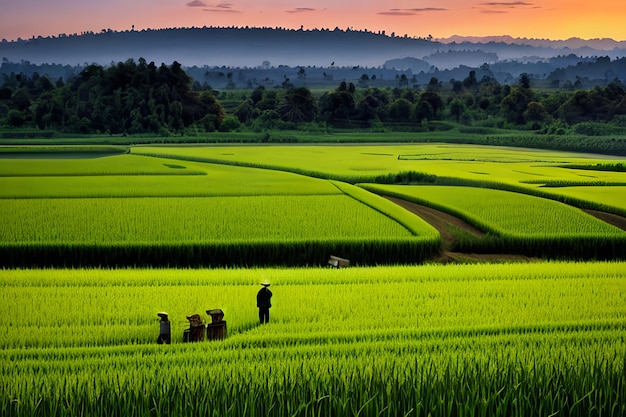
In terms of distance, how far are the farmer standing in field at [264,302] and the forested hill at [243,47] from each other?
6.48 meters

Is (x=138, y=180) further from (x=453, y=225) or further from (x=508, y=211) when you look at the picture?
(x=508, y=211)

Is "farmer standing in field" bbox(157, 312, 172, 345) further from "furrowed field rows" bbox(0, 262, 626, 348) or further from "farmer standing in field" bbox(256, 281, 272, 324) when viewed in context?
"farmer standing in field" bbox(256, 281, 272, 324)

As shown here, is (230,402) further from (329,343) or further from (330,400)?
(329,343)

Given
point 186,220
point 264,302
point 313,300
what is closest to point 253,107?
point 186,220

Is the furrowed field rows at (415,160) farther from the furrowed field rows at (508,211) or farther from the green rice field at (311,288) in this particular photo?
the furrowed field rows at (508,211)

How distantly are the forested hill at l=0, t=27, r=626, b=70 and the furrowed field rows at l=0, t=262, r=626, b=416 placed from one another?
486cm

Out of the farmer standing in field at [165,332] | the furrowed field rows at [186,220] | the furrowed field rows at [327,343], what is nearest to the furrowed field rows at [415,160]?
the furrowed field rows at [186,220]

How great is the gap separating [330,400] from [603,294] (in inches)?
139

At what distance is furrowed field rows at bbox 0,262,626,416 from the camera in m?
3.48

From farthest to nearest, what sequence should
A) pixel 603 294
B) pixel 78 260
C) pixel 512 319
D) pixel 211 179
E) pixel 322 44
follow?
pixel 322 44, pixel 211 179, pixel 78 260, pixel 603 294, pixel 512 319

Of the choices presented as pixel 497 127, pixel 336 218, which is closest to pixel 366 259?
pixel 336 218

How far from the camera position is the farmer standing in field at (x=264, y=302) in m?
4.98

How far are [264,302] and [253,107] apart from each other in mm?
13152

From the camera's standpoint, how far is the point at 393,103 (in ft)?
61.7
